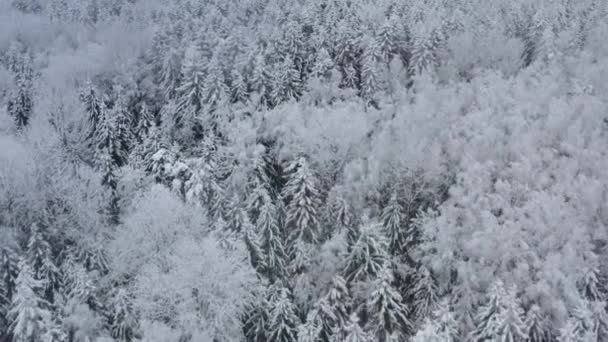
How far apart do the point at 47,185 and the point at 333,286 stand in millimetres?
23677

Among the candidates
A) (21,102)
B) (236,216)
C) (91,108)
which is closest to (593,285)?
(236,216)

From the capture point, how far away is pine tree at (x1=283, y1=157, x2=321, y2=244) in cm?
3467

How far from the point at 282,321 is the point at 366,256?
21.7 feet

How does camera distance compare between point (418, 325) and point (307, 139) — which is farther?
point (307, 139)

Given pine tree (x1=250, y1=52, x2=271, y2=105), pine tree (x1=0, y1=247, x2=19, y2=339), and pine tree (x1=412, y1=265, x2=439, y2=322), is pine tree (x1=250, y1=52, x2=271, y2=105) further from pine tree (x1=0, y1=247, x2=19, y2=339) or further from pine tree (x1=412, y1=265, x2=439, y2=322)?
pine tree (x1=0, y1=247, x2=19, y2=339)

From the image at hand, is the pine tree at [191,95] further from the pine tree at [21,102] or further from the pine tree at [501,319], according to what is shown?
the pine tree at [501,319]

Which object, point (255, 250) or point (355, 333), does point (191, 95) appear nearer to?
point (255, 250)

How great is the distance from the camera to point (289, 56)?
170 ft

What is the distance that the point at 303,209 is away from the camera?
1371 inches

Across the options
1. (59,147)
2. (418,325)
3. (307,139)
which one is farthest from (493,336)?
(59,147)

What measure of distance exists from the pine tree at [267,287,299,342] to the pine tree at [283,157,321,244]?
5.39 metres

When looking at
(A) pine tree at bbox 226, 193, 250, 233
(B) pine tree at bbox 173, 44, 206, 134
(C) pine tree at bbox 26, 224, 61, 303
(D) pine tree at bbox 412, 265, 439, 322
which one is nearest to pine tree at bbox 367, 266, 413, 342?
(D) pine tree at bbox 412, 265, 439, 322

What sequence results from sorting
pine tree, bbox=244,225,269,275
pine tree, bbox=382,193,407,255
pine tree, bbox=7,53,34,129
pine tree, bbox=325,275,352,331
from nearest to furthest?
pine tree, bbox=325,275,352,331 → pine tree, bbox=244,225,269,275 → pine tree, bbox=382,193,407,255 → pine tree, bbox=7,53,34,129

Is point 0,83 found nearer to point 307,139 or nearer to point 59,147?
point 59,147
